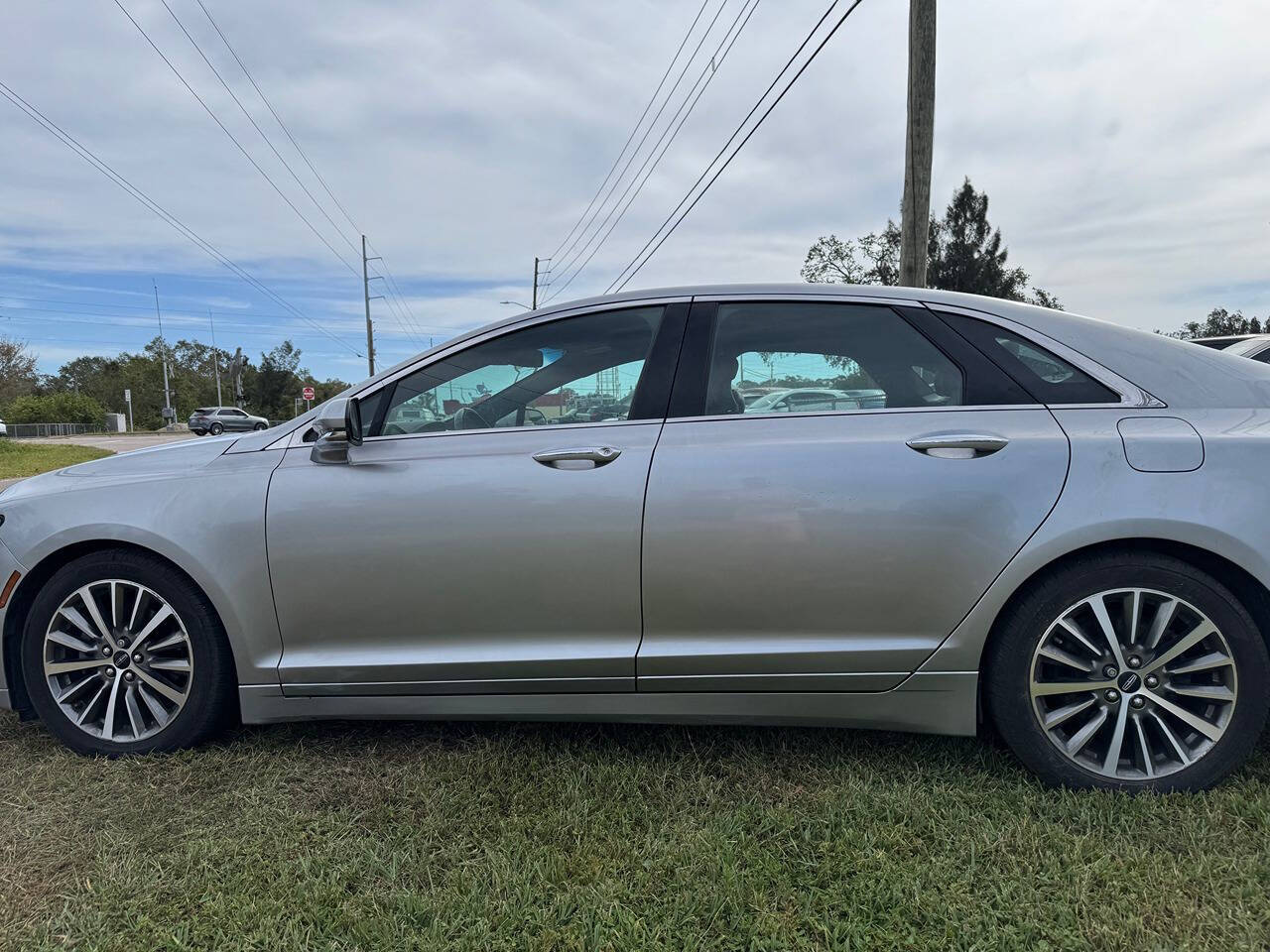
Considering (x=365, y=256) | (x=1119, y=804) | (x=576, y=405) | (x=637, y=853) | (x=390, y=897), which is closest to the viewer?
(x=390, y=897)

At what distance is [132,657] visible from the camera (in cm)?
260

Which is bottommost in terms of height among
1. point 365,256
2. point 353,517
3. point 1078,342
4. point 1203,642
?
point 1203,642

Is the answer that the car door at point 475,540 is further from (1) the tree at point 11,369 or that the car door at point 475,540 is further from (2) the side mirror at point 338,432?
(1) the tree at point 11,369

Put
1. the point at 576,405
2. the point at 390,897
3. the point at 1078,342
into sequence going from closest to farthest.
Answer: the point at 390,897, the point at 1078,342, the point at 576,405

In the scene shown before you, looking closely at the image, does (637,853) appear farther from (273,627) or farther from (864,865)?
(273,627)

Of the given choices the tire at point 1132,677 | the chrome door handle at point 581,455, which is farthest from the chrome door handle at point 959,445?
the chrome door handle at point 581,455

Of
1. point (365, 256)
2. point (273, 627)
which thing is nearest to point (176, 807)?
point (273, 627)

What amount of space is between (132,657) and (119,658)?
0.05 m

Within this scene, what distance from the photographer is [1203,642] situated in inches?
87.5

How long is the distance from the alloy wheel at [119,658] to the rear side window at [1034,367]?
9.23 ft

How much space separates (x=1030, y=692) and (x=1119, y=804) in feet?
1.26

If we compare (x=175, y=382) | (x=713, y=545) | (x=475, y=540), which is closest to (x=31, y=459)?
(x=475, y=540)

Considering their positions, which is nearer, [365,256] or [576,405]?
[576,405]

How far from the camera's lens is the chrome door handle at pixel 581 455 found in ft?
7.81
